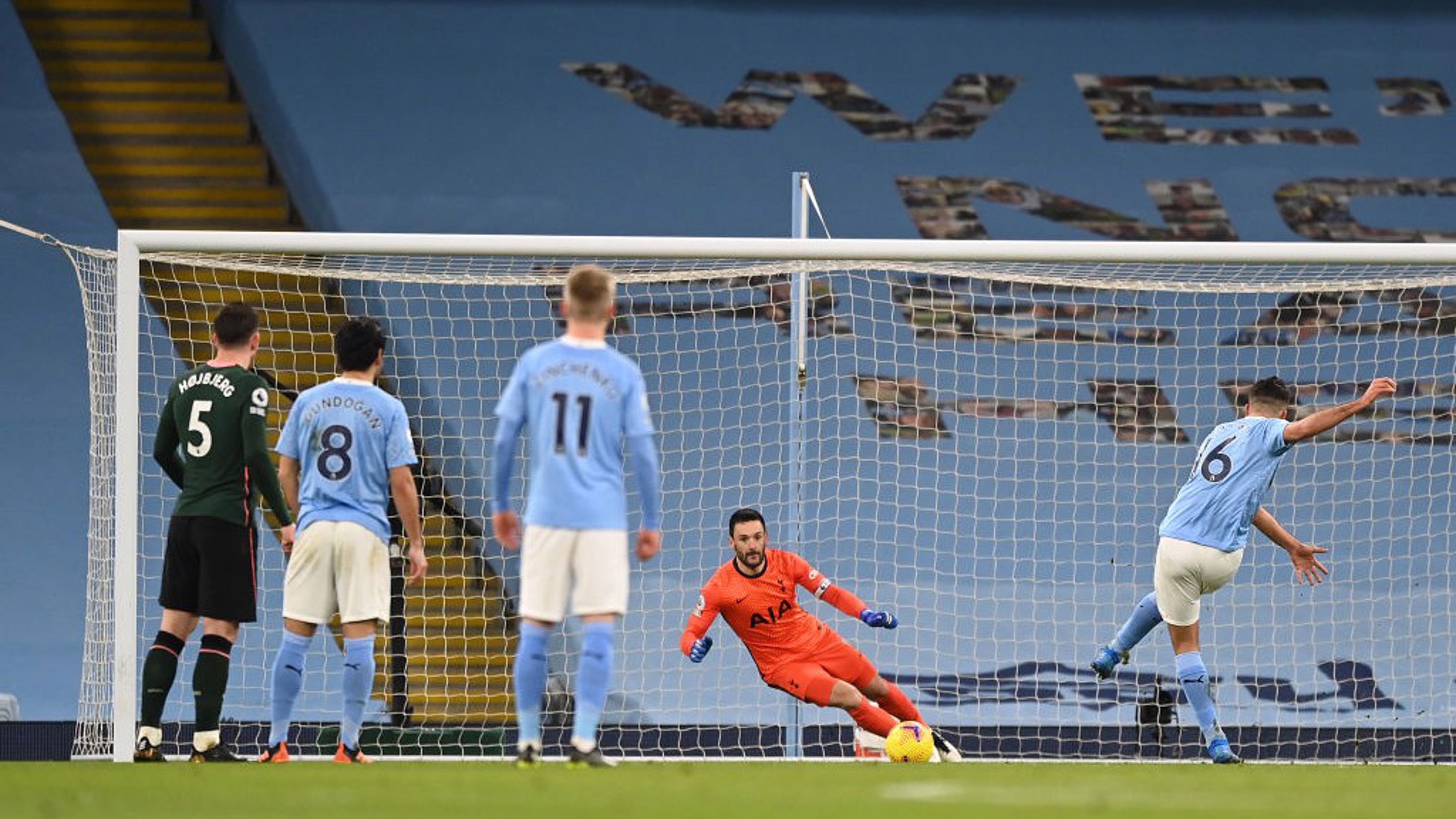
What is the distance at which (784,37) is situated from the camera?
42.8 ft

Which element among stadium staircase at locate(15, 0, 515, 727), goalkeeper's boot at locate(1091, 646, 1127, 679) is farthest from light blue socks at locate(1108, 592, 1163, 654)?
stadium staircase at locate(15, 0, 515, 727)

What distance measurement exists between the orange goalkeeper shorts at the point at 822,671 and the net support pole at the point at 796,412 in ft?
0.85

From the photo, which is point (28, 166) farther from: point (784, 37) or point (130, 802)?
point (130, 802)

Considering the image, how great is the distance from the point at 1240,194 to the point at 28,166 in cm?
871

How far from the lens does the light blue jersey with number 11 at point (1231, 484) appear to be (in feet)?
26.1

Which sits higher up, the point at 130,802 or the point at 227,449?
the point at 227,449

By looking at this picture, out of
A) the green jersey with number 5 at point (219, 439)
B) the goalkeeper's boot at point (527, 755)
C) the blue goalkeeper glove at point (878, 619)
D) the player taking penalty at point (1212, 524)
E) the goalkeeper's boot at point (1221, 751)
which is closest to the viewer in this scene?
the goalkeeper's boot at point (527, 755)

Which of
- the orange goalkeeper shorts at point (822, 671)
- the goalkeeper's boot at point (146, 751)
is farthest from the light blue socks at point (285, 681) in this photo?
the orange goalkeeper shorts at point (822, 671)

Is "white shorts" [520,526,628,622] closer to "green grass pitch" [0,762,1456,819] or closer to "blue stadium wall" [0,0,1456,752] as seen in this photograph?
"green grass pitch" [0,762,1456,819]

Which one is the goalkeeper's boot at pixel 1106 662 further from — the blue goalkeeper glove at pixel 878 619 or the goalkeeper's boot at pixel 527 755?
the goalkeeper's boot at pixel 527 755

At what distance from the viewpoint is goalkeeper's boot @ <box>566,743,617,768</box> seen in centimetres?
555

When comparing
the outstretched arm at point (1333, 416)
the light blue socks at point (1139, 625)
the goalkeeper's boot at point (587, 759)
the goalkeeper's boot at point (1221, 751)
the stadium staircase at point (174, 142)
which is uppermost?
the stadium staircase at point (174, 142)

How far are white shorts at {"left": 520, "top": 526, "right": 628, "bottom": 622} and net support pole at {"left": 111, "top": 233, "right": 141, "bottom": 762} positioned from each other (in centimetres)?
336

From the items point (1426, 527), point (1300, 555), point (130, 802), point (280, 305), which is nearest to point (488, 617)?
point (280, 305)
